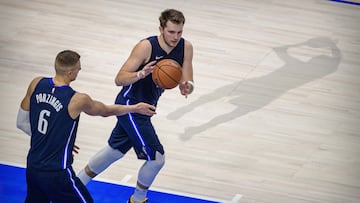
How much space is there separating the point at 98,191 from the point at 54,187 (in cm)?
184

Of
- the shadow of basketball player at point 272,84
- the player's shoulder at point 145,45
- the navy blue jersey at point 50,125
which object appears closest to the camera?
the navy blue jersey at point 50,125

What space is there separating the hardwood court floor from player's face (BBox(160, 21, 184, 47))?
1848 mm

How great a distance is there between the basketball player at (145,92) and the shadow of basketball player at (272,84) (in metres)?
2.01

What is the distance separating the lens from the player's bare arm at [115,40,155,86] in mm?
8266

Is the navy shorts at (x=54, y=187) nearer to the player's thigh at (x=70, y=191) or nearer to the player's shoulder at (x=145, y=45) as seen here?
the player's thigh at (x=70, y=191)

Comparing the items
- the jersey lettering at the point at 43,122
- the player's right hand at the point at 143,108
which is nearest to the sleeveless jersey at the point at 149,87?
the player's right hand at the point at 143,108

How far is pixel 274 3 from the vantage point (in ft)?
51.4

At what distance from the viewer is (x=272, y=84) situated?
12516 millimetres

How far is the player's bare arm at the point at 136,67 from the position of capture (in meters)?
8.27

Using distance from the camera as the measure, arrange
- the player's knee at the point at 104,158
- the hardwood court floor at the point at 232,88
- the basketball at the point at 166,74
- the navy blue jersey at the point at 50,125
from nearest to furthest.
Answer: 1. the navy blue jersey at the point at 50,125
2. the basketball at the point at 166,74
3. the player's knee at the point at 104,158
4. the hardwood court floor at the point at 232,88

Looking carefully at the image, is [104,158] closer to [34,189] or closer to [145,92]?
[145,92]

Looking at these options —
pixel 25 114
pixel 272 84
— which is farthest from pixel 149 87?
pixel 272 84

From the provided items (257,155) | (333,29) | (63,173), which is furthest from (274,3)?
(63,173)

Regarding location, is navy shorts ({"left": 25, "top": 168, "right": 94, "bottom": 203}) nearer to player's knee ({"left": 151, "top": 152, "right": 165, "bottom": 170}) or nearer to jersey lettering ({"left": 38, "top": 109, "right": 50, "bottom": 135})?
jersey lettering ({"left": 38, "top": 109, "right": 50, "bottom": 135})
